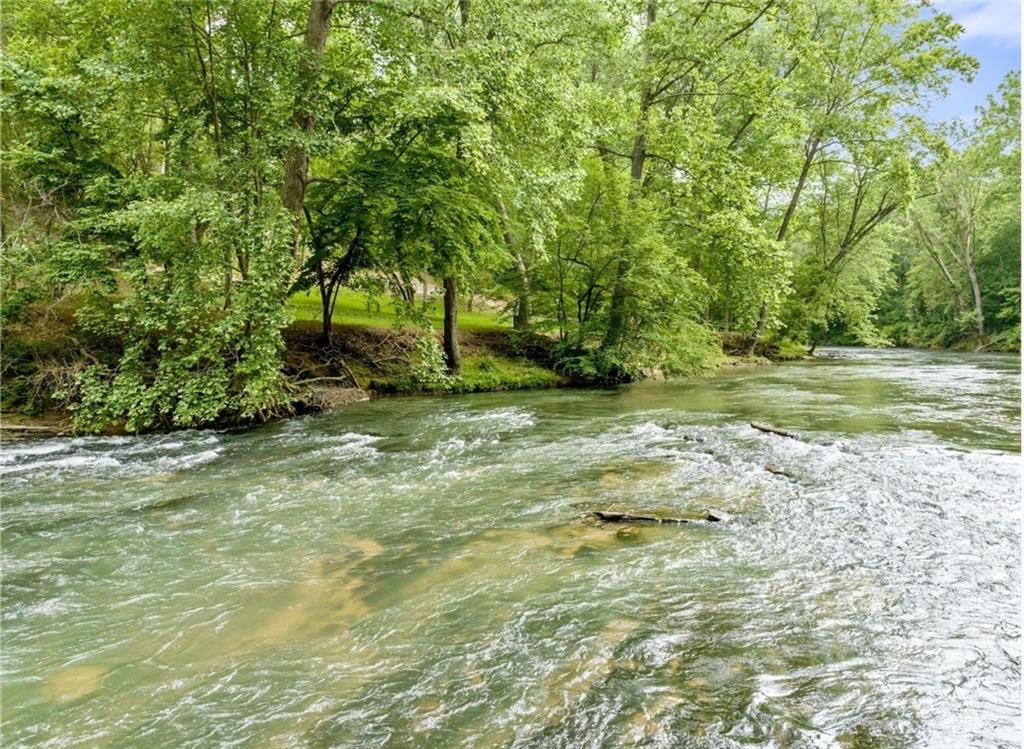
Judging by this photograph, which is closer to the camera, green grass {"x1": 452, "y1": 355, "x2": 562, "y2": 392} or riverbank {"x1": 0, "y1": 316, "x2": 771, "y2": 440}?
riverbank {"x1": 0, "y1": 316, "x2": 771, "y2": 440}

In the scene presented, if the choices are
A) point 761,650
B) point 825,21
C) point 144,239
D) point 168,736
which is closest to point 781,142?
point 825,21

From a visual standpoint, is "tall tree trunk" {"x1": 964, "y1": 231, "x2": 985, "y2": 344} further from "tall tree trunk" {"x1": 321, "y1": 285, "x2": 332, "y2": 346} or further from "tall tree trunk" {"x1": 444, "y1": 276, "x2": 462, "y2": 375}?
"tall tree trunk" {"x1": 321, "y1": 285, "x2": 332, "y2": 346}

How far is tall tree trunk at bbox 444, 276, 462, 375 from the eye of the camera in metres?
17.2

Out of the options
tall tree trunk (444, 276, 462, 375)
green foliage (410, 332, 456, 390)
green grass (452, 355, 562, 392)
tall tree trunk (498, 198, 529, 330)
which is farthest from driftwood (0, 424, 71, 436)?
tall tree trunk (498, 198, 529, 330)

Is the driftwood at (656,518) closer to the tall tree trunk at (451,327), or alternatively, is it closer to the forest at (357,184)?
the forest at (357,184)

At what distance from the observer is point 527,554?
520 cm

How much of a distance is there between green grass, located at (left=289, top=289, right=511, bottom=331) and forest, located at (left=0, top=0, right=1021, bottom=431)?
0.60 metres

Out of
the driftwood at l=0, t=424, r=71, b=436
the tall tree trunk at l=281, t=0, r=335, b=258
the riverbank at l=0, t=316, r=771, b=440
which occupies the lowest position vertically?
the driftwood at l=0, t=424, r=71, b=436

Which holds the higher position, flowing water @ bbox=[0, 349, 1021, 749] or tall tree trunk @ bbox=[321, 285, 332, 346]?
tall tree trunk @ bbox=[321, 285, 332, 346]

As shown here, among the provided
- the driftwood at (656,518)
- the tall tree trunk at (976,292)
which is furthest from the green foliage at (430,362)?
the tall tree trunk at (976,292)

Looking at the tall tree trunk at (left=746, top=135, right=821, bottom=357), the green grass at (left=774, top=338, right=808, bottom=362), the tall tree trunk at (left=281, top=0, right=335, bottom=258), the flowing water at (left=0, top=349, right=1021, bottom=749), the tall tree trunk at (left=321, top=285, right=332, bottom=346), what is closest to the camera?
the flowing water at (left=0, top=349, right=1021, bottom=749)

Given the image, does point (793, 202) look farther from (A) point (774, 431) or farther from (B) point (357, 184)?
(B) point (357, 184)

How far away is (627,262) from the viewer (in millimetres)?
18625

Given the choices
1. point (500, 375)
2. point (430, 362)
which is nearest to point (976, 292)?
point (500, 375)
